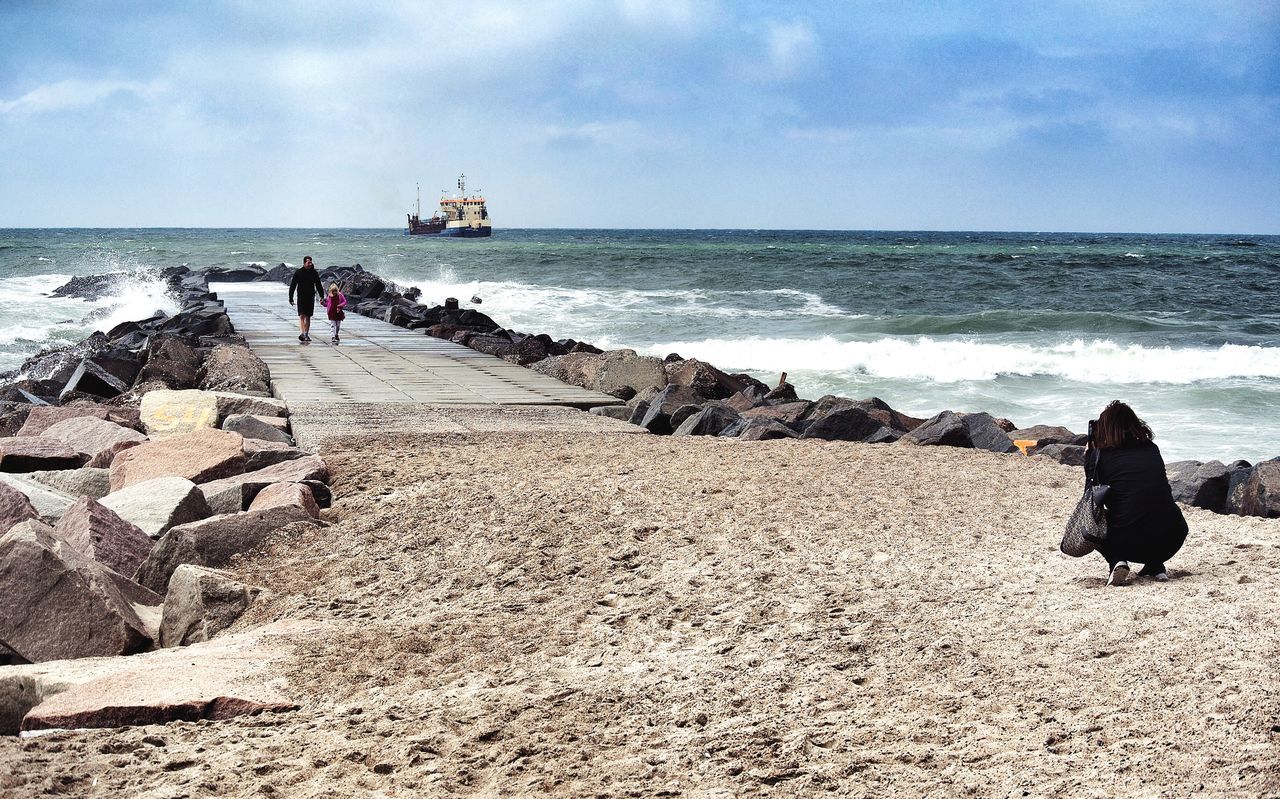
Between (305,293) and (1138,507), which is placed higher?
(305,293)

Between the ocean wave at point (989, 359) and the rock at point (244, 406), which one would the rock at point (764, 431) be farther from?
the ocean wave at point (989, 359)

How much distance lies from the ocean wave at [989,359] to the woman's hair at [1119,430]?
12.5 metres

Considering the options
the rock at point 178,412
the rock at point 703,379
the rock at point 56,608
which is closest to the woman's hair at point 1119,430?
the rock at point 56,608

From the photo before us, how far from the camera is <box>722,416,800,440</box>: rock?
8578 millimetres

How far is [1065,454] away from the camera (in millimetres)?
8211

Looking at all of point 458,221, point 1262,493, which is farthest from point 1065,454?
point 458,221

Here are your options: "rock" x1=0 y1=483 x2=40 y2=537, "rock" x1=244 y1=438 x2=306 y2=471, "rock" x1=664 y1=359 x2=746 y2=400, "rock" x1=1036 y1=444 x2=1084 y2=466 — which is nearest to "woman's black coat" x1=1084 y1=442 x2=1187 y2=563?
"rock" x1=1036 y1=444 x2=1084 y2=466

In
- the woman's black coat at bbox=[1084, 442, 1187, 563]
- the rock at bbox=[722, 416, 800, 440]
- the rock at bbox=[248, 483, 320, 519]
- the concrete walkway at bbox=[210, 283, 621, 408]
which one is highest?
the woman's black coat at bbox=[1084, 442, 1187, 563]

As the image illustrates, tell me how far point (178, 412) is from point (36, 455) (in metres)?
1.33

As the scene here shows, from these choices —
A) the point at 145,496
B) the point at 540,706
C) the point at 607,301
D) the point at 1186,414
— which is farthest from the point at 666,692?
the point at 607,301

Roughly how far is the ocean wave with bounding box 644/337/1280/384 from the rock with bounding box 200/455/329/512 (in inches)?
478

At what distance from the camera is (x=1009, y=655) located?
12.3ft

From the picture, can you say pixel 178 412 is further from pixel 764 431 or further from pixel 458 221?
pixel 458 221

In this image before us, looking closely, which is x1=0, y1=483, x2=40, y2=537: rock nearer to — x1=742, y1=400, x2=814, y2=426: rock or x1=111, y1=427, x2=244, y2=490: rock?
x1=111, y1=427, x2=244, y2=490: rock
